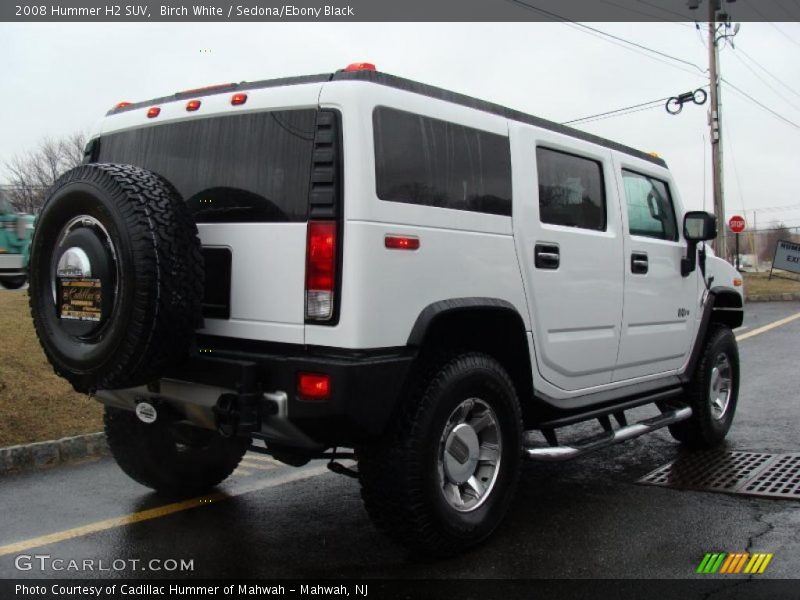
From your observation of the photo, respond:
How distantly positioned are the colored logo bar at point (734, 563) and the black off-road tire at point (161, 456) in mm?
2457

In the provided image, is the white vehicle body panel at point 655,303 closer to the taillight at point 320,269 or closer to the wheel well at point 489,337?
the wheel well at point 489,337

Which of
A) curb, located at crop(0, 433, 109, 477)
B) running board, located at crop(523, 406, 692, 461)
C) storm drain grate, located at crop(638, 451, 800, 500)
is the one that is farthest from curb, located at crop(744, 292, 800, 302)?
curb, located at crop(0, 433, 109, 477)

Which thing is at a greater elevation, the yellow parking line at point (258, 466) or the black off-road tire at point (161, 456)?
the black off-road tire at point (161, 456)

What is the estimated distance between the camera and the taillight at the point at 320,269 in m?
3.17

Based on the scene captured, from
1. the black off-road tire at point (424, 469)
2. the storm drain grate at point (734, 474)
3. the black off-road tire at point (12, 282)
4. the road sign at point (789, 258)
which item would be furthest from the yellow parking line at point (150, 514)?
the road sign at point (789, 258)

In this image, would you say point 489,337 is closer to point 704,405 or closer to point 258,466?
point 258,466

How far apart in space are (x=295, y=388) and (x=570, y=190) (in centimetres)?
218

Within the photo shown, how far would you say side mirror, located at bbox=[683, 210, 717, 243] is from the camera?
5.39m

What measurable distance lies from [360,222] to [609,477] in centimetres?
297

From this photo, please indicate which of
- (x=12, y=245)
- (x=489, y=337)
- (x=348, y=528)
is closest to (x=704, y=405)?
(x=489, y=337)

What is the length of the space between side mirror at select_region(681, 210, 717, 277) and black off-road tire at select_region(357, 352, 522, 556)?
2.47 meters

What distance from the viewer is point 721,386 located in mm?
6172

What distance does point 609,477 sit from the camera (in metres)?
5.18

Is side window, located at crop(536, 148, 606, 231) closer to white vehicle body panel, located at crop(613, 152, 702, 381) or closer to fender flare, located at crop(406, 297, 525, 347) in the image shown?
white vehicle body panel, located at crop(613, 152, 702, 381)
